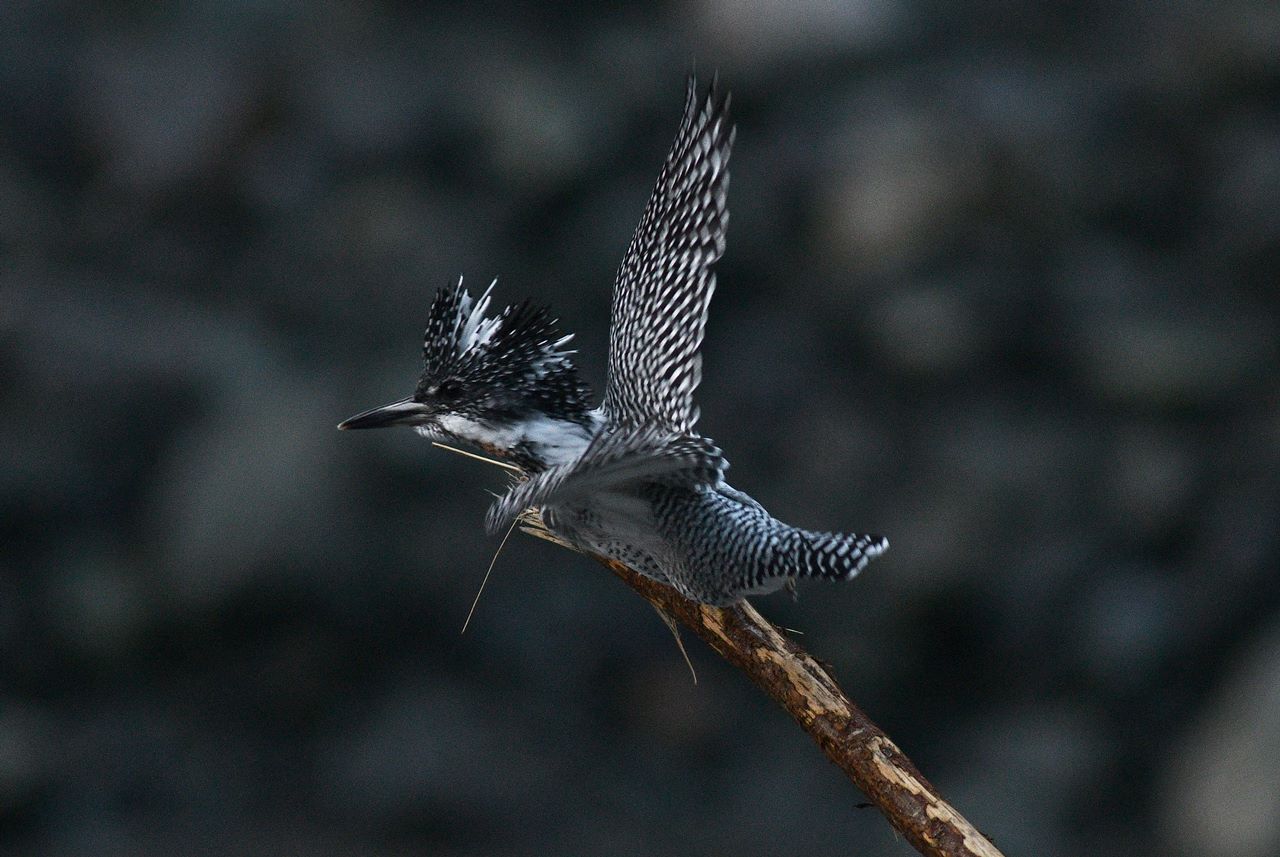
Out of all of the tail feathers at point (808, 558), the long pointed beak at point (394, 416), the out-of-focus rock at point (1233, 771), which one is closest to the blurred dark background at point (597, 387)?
the out-of-focus rock at point (1233, 771)

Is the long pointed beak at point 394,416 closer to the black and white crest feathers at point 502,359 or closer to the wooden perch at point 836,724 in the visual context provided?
the black and white crest feathers at point 502,359

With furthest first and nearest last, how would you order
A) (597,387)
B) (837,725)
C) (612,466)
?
(597,387) → (837,725) → (612,466)

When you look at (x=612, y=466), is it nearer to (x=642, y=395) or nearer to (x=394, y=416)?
(x=642, y=395)

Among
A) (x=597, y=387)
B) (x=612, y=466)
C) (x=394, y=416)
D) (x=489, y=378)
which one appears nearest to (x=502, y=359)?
(x=489, y=378)

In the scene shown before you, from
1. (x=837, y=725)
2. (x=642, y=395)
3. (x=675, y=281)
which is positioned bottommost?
(x=837, y=725)

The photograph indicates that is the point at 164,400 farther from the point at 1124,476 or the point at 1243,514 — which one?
the point at 1243,514

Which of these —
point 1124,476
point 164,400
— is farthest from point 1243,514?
point 164,400

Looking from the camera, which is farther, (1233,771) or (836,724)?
(1233,771)
